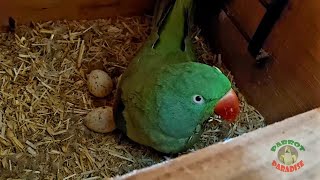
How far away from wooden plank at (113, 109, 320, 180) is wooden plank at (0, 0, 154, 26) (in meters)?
0.90

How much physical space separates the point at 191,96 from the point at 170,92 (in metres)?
0.05

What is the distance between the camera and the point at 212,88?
48.4 inches

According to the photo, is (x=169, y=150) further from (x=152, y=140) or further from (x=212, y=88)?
(x=212, y=88)

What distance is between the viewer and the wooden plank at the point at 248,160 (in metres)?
0.89

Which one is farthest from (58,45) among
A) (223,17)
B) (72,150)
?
(223,17)

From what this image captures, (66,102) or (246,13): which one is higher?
(246,13)

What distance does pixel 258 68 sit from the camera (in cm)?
154

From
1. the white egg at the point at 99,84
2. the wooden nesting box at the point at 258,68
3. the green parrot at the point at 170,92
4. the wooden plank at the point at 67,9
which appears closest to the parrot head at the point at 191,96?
the green parrot at the point at 170,92

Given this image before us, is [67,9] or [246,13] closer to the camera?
[246,13]

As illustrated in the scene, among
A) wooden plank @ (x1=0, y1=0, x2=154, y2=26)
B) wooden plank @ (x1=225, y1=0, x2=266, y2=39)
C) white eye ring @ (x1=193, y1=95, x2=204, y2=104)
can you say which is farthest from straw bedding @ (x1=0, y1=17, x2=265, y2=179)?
white eye ring @ (x1=193, y1=95, x2=204, y2=104)

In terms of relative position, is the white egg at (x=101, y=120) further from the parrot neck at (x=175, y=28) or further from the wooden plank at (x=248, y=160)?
the wooden plank at (x=248, y=160)

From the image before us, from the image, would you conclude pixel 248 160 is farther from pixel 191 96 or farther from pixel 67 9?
pixel 67 9

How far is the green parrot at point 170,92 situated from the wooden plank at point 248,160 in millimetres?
247

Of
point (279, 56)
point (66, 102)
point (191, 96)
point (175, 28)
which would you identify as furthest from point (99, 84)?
point (279, 56)
